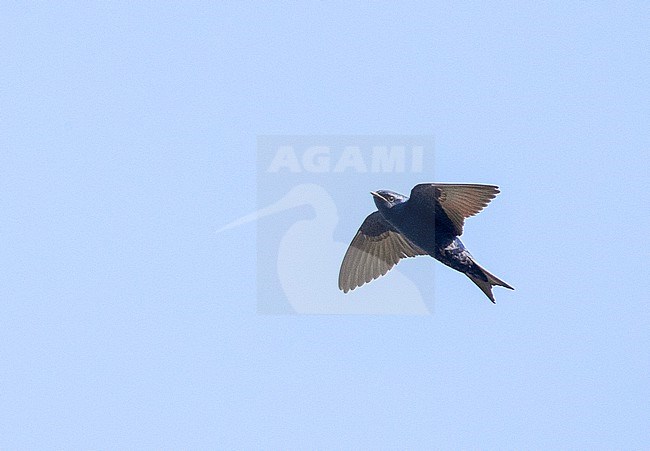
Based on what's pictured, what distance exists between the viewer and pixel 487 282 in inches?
555

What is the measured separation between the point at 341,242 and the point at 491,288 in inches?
113

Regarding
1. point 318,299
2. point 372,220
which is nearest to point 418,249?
point 372,220

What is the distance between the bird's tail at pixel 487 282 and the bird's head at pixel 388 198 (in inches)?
45.2

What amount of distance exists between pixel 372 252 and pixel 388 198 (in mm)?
1622

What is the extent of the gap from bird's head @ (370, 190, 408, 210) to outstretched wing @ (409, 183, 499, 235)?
0.29 meters

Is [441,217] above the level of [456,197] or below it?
below

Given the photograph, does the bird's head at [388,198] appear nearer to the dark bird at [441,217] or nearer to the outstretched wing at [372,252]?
the dark bird at [441,217]

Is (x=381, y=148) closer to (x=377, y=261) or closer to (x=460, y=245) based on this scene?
(x=377, y=261)

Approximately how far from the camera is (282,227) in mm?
17250

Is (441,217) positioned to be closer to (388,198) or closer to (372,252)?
(388,198)

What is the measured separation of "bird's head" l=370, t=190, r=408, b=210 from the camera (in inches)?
569

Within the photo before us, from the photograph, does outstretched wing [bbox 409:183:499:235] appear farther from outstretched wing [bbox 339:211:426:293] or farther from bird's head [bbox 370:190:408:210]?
outstretched wing [bbox 339:211:426:293]

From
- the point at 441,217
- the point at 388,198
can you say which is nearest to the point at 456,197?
the point at 441,217

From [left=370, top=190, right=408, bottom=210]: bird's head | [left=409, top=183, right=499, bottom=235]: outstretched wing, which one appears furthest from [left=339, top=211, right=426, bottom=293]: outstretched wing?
[left=409, top=183, right=499, bottom=235]: outstretched wing
